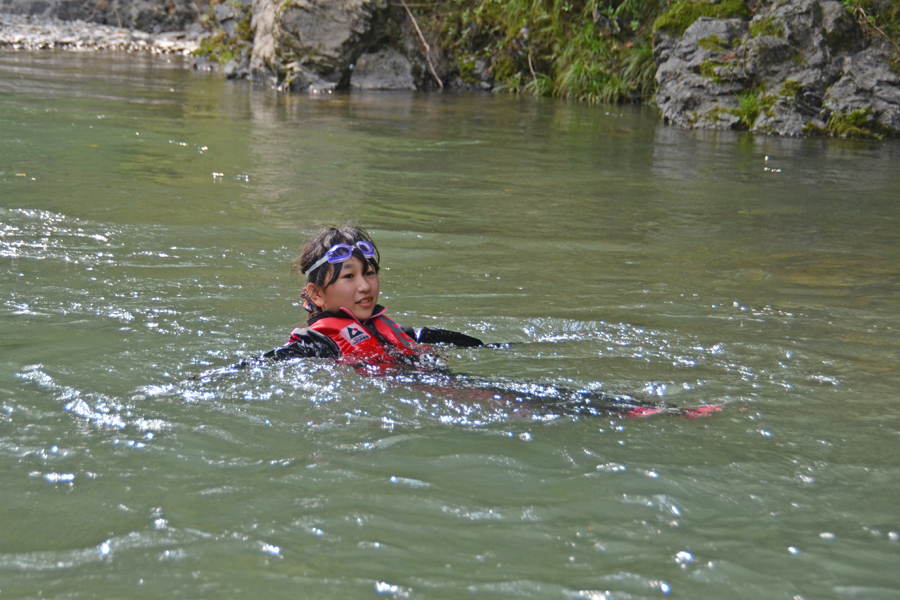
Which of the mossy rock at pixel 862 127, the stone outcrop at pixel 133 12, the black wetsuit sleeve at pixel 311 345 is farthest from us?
the stone outcrop at pixel 133 12

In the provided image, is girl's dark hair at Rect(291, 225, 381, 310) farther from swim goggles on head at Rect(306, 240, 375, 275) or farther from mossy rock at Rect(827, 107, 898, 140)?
mossy rock at Rect(827, 107, 898, 140)

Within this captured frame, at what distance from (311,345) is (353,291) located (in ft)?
1.06

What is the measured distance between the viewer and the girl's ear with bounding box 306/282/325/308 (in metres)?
4.20

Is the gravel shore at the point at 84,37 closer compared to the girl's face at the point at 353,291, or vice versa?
the girl's face at the point at 353,291

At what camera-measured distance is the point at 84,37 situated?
29.1 meters

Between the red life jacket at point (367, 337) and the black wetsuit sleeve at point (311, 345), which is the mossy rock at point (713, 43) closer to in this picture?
the red life jacket at point (367, 337)

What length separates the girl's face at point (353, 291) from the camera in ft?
13.4

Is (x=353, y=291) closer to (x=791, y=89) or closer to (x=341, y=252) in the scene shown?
(x=341, y=252)

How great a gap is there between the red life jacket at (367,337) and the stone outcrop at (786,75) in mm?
10237

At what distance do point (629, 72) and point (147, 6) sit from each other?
72.6ft

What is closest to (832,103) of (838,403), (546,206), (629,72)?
(629,72)

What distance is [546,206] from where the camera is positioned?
7.80 m

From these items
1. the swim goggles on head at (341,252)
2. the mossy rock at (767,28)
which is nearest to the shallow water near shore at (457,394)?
the swim goggles on head at (341,252)

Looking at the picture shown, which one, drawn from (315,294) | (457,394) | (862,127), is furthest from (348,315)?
(862,127)
